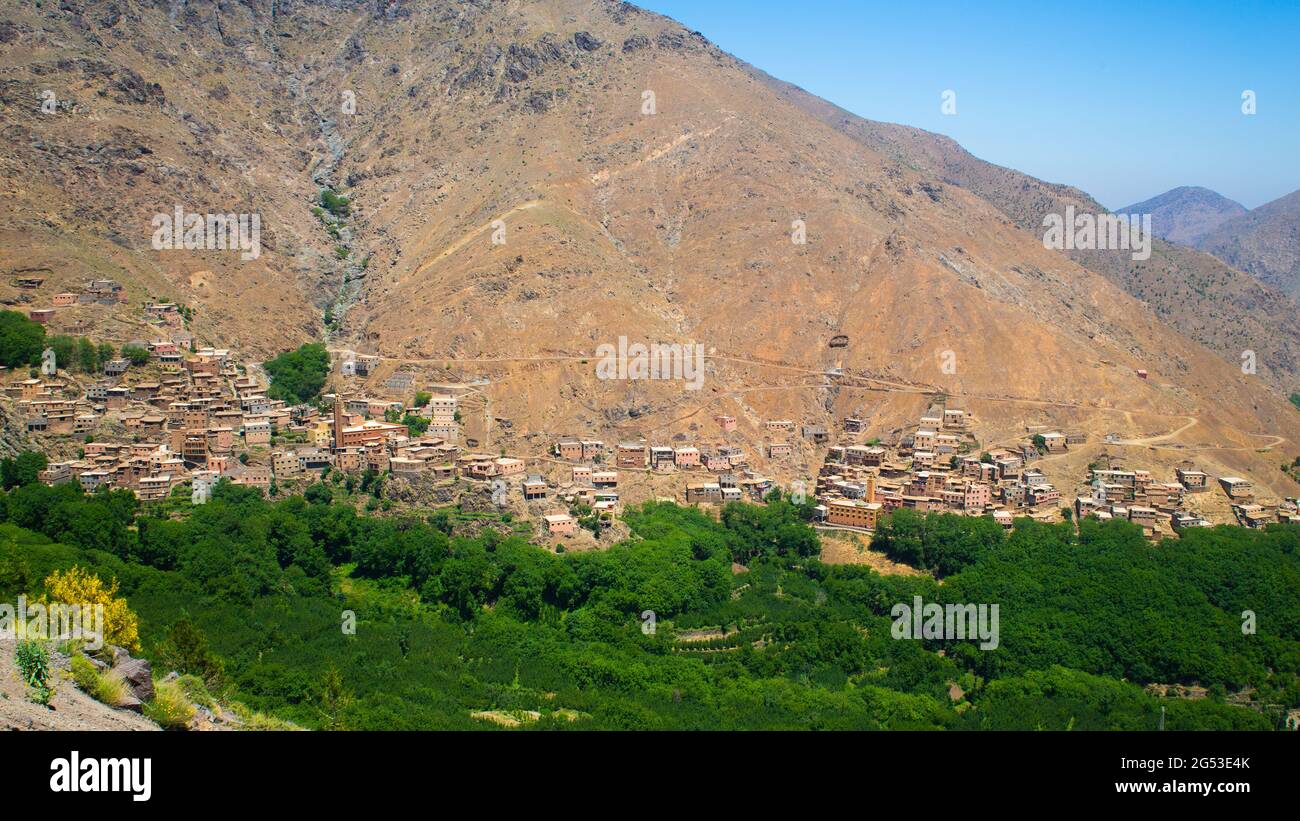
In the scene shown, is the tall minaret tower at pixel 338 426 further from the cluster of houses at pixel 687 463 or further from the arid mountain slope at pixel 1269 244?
the arid mountain slope at pixel 1269 244

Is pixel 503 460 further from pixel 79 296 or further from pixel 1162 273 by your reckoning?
pixel 1162 273

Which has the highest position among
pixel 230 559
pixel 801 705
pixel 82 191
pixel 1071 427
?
pixel 82 191

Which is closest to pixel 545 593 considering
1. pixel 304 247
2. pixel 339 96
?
pixel 304 247

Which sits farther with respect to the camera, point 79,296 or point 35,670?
point 79,296

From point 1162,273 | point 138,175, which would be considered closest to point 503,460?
point 138,175

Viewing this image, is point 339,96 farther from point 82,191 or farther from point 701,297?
point 701,297

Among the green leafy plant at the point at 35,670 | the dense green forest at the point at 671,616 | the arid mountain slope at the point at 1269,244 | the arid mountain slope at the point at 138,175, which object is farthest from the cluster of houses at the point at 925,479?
the arid mountain slope at the point at 1269,244

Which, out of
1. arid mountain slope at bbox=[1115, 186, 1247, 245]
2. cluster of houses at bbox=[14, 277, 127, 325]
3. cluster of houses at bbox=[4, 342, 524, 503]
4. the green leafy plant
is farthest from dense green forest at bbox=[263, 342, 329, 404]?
arid mountain slope at bbox=[1115, 186, 1247, 245]
